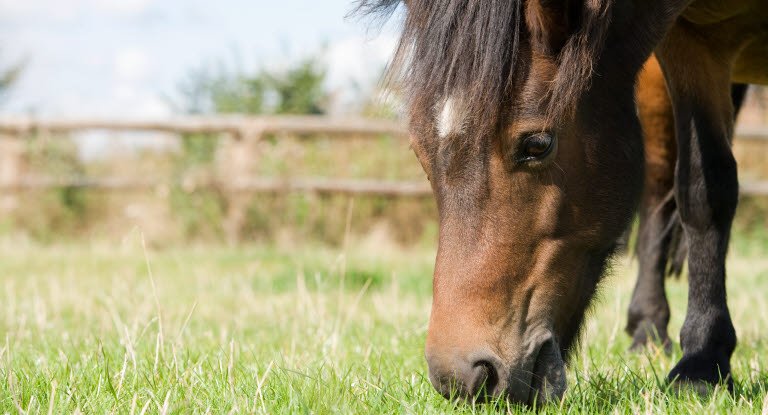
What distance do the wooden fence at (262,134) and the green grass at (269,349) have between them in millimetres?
2888

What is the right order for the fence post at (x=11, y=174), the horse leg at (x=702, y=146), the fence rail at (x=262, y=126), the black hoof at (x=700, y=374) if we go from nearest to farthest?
the black hoof at (x=700, y=374) → the horse leg at (x=702, y=146) → the fence rail at (x=262, y=126) → the fence post at (x=11, y=174)

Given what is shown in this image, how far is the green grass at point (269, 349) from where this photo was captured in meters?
1.84

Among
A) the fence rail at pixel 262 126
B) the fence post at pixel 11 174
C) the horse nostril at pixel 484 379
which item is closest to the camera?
the horse nostril at pixel 484 379

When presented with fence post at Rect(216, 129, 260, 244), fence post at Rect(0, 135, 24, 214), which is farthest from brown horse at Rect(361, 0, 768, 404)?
fence post at Rect(0, 135, 24, 214)

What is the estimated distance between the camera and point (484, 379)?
1669 millimetres

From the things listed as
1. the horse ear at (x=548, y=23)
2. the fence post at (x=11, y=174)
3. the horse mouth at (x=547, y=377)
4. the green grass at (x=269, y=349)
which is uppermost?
the horse ear at (x=548, y=23)

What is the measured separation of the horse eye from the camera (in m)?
1.79

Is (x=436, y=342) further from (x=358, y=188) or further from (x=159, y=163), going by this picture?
(x=159, y=163)

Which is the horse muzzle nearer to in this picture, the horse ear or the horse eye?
the horse eye

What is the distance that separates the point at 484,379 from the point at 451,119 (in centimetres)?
64

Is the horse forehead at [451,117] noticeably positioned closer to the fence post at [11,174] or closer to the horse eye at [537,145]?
the horse eye at [537,145]

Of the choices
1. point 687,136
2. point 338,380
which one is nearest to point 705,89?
point 687,136

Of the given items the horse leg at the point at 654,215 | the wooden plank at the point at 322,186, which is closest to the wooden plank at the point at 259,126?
the wooden plank at the point at 322,186

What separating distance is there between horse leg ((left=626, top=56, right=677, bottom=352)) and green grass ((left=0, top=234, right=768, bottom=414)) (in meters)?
0.13
